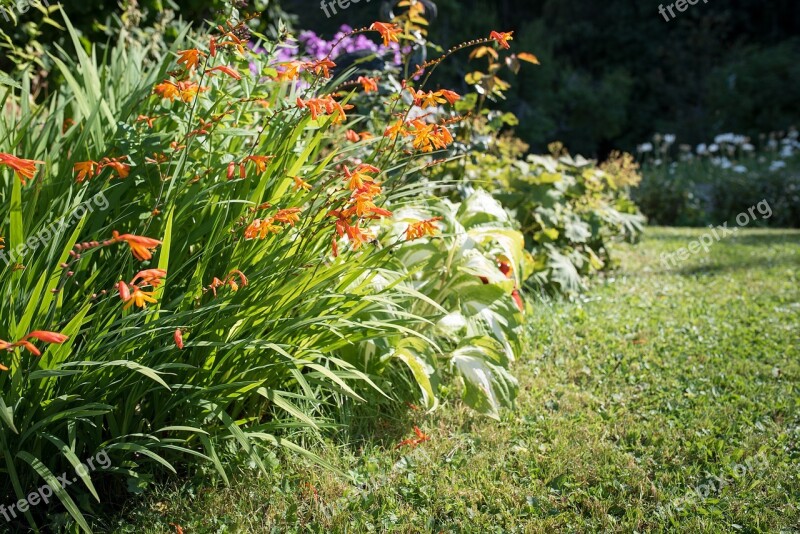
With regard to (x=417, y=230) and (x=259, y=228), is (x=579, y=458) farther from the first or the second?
(x=259, y=228)

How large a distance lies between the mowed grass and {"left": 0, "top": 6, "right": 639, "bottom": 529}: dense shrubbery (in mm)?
140

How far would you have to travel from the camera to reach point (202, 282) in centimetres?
226

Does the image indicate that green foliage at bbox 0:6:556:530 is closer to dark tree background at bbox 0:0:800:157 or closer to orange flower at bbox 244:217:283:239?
orange flower at bbox 244:217:283:239

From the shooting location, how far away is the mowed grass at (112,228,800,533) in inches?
85.5

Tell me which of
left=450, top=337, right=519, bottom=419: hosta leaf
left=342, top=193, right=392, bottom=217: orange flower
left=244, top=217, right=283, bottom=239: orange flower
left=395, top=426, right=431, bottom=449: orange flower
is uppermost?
left=342, top=193, right=392, bottom=217: orange flower

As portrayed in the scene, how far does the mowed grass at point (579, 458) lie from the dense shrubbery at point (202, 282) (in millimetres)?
140

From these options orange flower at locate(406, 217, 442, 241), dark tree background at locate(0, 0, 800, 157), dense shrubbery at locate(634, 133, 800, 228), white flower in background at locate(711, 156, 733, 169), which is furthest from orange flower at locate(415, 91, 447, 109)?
dark tree background at locate(0, 0, 800, 157)

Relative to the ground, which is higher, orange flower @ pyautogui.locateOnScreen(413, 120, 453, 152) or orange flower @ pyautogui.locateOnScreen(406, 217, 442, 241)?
→ orange flower @ pyautogui.locateOnScreen(413, 120, 453, 152)

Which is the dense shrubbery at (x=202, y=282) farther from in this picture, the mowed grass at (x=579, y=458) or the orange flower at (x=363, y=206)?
the mowed grass at (x=579, y=458)

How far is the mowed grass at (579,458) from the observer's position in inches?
85.5

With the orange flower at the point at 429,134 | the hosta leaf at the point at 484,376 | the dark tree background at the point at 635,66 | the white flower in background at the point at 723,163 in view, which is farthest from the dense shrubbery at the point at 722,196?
the orange flower at the point at 429,134

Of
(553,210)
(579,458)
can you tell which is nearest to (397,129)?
(579,458)

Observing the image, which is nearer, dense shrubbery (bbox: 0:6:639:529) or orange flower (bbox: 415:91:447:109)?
dense shrubbery (bbox: 0:6:639:529)

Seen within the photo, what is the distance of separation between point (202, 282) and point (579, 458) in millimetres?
1397
